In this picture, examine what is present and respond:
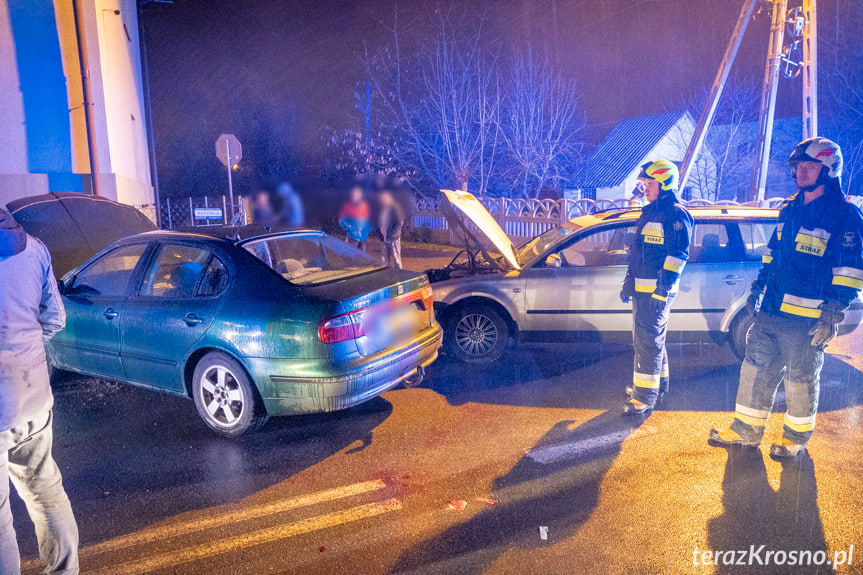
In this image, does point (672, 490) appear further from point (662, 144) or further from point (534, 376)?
point (662, 144)

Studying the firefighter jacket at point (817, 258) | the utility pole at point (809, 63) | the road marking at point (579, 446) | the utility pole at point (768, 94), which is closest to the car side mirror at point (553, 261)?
the road marking at point (579, 446)

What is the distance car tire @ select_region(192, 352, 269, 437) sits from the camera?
4180mm

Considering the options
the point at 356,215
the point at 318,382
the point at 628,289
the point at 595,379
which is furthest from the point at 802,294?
the point at 356,215

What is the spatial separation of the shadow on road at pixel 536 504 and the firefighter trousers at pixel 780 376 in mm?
844

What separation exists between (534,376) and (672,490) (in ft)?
7.67

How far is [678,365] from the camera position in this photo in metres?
6.04

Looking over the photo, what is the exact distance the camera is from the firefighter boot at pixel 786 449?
3.90m

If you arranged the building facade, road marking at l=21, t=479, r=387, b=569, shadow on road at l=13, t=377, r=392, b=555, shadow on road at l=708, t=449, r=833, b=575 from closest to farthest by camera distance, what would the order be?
shadow on road at l=708, t=449, r=833, b=575
road marking at l=21, t=479, r=387, b=569
shadow on road at l=13, t=377, r=392, b=555
the building facade

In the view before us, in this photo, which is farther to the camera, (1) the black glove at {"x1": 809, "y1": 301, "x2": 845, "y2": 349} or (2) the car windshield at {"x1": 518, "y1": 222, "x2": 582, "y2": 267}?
(2) the car windshield at {"x1": 518, "y1": 222, "x2": 582, "y2": 267}

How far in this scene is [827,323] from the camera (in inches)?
143

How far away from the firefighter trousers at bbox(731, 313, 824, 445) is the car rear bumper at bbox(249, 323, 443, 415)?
2546 mm

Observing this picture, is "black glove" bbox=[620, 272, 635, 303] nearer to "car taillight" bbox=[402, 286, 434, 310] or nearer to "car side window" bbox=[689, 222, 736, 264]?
"car side window" bbox=[689, 222, 736, 264]

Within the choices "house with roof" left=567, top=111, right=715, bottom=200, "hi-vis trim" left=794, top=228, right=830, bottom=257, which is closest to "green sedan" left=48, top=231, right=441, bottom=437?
"hi-vis trim" left=794, top=228, right=830, bottom=257

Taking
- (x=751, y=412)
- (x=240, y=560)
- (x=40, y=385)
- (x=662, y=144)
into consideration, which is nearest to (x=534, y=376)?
(x=751, y=412)
